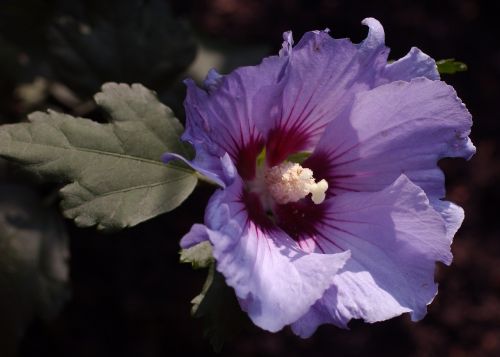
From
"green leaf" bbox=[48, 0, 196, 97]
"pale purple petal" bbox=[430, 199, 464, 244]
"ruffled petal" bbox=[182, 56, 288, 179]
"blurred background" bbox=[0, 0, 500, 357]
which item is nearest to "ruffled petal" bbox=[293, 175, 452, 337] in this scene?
"pale purple petal" bbox=[430, 199, 464, 244]

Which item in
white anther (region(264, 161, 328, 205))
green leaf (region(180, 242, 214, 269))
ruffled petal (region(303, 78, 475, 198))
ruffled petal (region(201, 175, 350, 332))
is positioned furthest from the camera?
white anther (region(264, 161, 328, 205))

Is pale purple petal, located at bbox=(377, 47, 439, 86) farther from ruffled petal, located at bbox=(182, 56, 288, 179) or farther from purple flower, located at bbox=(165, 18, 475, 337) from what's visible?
ruffled petal, located at bbox=(182, 56, 288, 179)

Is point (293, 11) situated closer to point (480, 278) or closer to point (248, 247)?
point (480, 278)

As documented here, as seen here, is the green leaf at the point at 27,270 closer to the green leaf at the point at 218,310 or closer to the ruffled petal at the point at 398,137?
the green leaf at the point at 218,310

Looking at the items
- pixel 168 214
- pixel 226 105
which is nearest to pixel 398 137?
pixel 226 105

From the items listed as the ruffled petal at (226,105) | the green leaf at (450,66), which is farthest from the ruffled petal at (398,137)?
the ruffled petal at (226,105)

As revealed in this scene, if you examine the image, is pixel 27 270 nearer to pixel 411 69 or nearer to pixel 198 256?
pixel 198 256

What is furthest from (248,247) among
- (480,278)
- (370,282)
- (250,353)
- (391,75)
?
(480,278)
